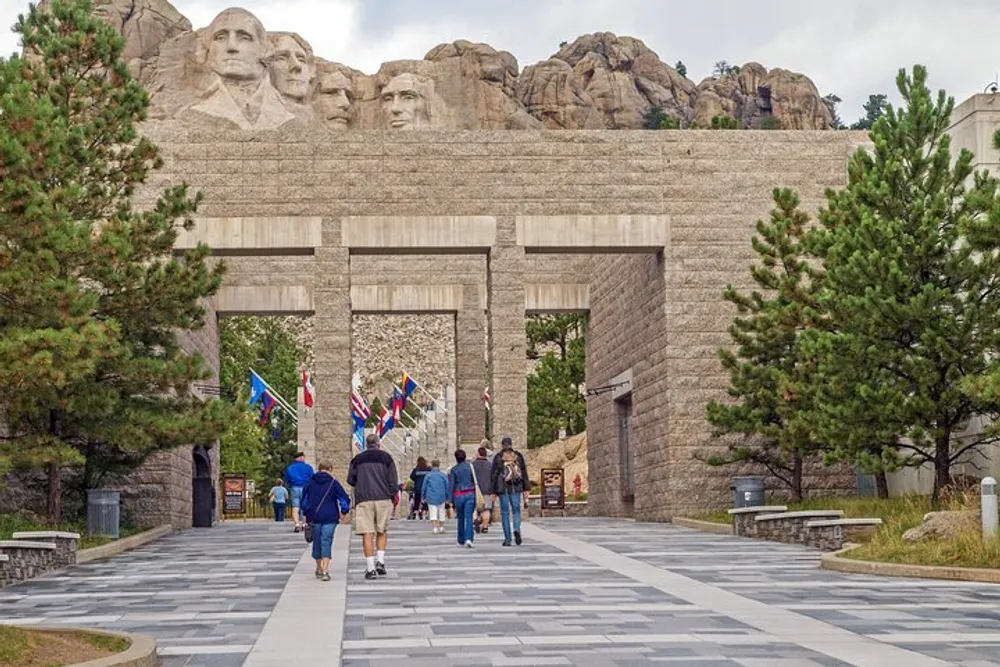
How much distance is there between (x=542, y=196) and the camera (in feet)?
106

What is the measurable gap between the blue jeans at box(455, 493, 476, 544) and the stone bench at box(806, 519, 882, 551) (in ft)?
16.5

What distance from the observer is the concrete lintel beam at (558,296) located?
41938mm

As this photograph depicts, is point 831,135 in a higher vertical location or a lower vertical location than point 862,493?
higher

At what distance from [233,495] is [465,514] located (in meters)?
24.3

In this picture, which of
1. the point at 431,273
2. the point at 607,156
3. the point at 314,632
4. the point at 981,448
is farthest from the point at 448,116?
the point at 314,632

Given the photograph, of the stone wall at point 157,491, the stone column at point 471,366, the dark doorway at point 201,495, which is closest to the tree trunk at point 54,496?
the stone wall at point 157,491

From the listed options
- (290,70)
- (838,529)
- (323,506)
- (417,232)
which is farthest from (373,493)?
(290,70)

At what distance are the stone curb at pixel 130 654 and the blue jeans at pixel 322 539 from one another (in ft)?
21.0

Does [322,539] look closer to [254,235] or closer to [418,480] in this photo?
[254,235]

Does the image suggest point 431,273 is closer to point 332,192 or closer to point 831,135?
point 332,192

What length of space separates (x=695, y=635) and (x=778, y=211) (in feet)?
65.2

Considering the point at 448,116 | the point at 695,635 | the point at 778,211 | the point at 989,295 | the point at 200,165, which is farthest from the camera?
the point at 448,116

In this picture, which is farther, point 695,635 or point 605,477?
point 605,477

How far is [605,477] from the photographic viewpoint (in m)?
40.1
